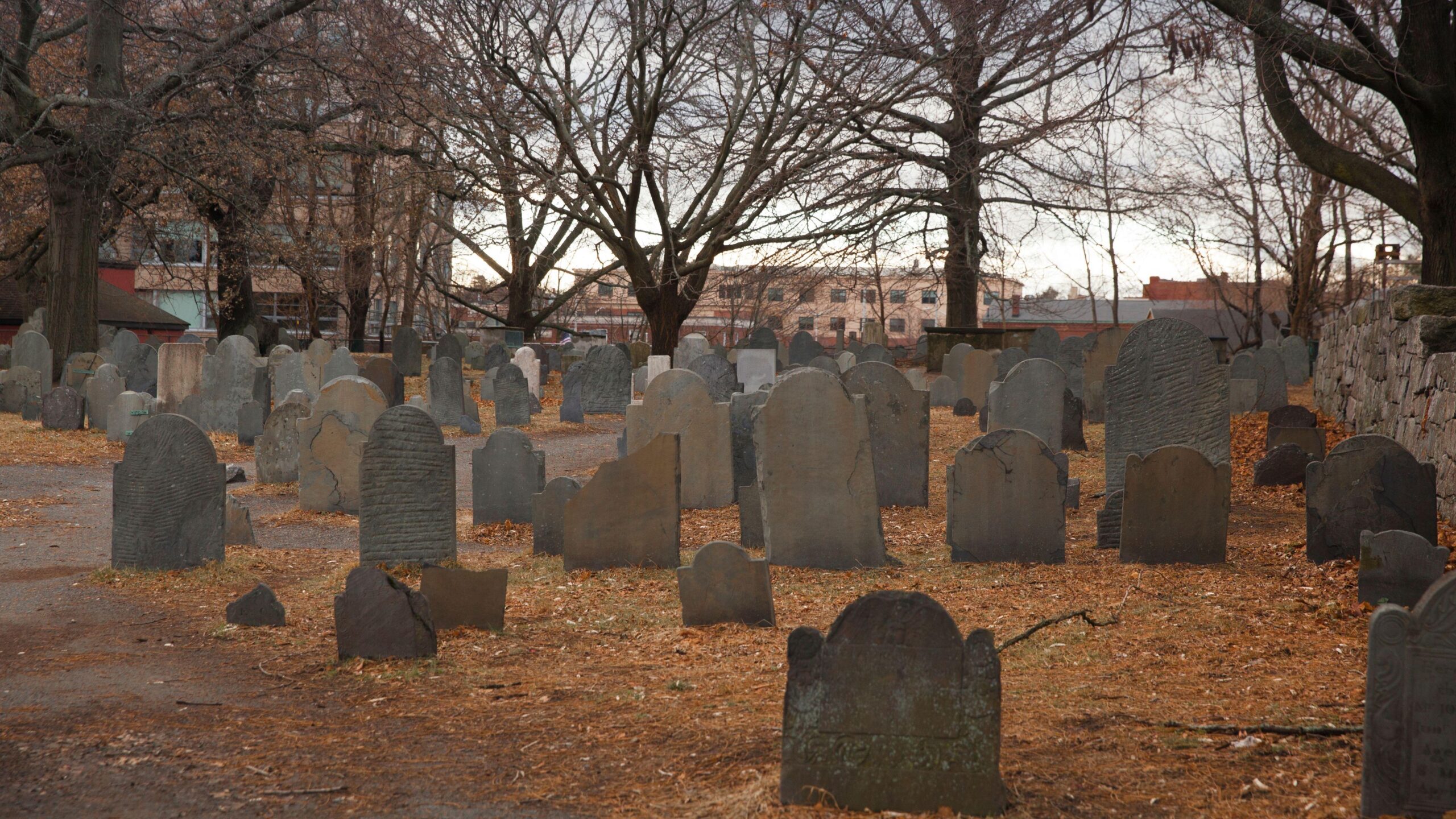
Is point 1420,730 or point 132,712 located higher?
point 1420,730

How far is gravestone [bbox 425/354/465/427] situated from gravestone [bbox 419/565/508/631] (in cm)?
1101

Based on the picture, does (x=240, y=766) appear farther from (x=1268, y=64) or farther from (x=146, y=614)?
(x=1268, y=64)

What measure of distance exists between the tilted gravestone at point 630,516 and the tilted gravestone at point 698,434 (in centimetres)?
277

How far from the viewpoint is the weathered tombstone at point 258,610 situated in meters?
6.11

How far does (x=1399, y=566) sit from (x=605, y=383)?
15.3 meters

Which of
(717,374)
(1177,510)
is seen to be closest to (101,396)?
(717,374)

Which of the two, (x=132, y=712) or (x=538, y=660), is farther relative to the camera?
(x=538, y=660)

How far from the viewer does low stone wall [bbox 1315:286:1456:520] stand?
8.37 meters

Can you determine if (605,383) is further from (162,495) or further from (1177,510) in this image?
(1177,510)

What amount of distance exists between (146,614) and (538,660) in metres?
2.57

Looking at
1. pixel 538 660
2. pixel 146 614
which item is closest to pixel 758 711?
pixel 538 660

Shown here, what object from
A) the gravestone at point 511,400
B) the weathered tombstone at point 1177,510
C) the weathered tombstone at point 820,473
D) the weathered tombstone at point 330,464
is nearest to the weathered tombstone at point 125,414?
the gravestone at point 511,400

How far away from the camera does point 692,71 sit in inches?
769

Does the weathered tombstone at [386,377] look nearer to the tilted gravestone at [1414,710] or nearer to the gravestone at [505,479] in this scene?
the gravestone at [505,479]
